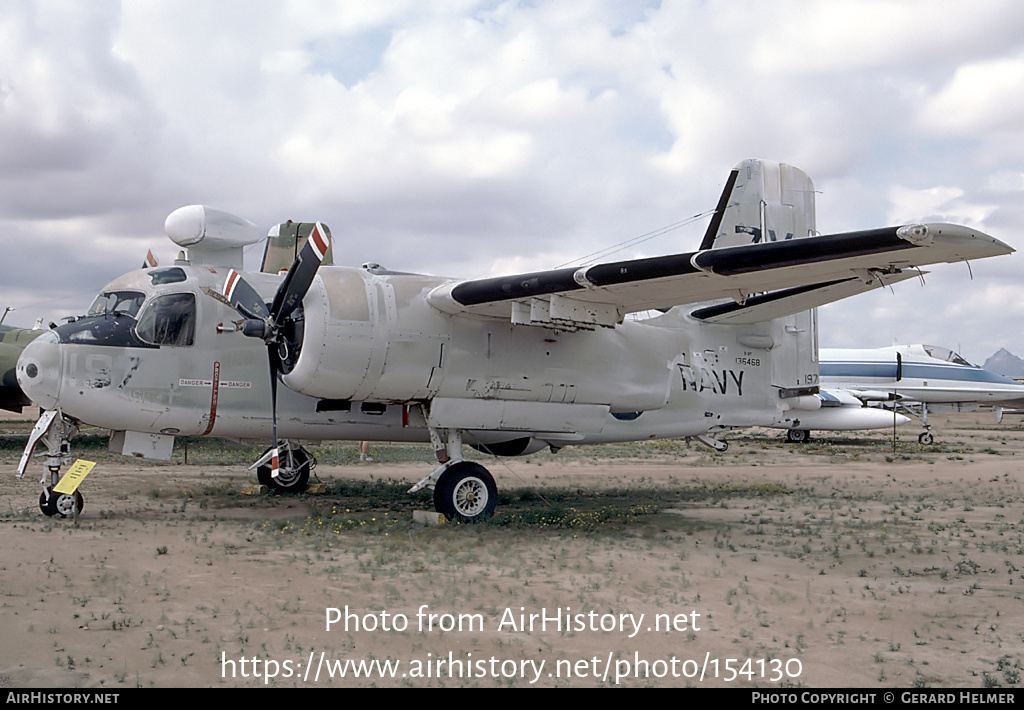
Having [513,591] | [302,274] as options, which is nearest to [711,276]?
[513,591]

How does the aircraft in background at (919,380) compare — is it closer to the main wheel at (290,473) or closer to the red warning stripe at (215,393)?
the main wheel at (290,473)

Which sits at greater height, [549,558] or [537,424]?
[537,424]

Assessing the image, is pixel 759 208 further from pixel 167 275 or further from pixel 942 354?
pixel 942 354

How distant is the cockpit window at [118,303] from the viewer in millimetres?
11938

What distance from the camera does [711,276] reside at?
10.1 m

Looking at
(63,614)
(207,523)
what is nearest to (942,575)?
(63,614)

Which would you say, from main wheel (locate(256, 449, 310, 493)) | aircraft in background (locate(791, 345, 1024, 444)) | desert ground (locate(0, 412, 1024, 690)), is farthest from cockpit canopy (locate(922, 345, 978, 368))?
main wheel (locate(256, 449, 310, 493))

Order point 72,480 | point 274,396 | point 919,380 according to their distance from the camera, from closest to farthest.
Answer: point 72,480 < point 274,396 < point 919,380

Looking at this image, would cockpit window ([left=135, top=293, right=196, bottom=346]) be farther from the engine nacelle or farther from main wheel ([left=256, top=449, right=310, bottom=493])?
the engine nacelle

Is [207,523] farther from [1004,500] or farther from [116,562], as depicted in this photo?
[1004,500]

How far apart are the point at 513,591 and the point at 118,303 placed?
780 centimetres

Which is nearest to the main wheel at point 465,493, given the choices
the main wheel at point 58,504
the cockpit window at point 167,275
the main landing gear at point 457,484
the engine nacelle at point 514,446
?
the main landing gear at point 457,484

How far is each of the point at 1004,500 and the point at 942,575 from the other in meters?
7.91
